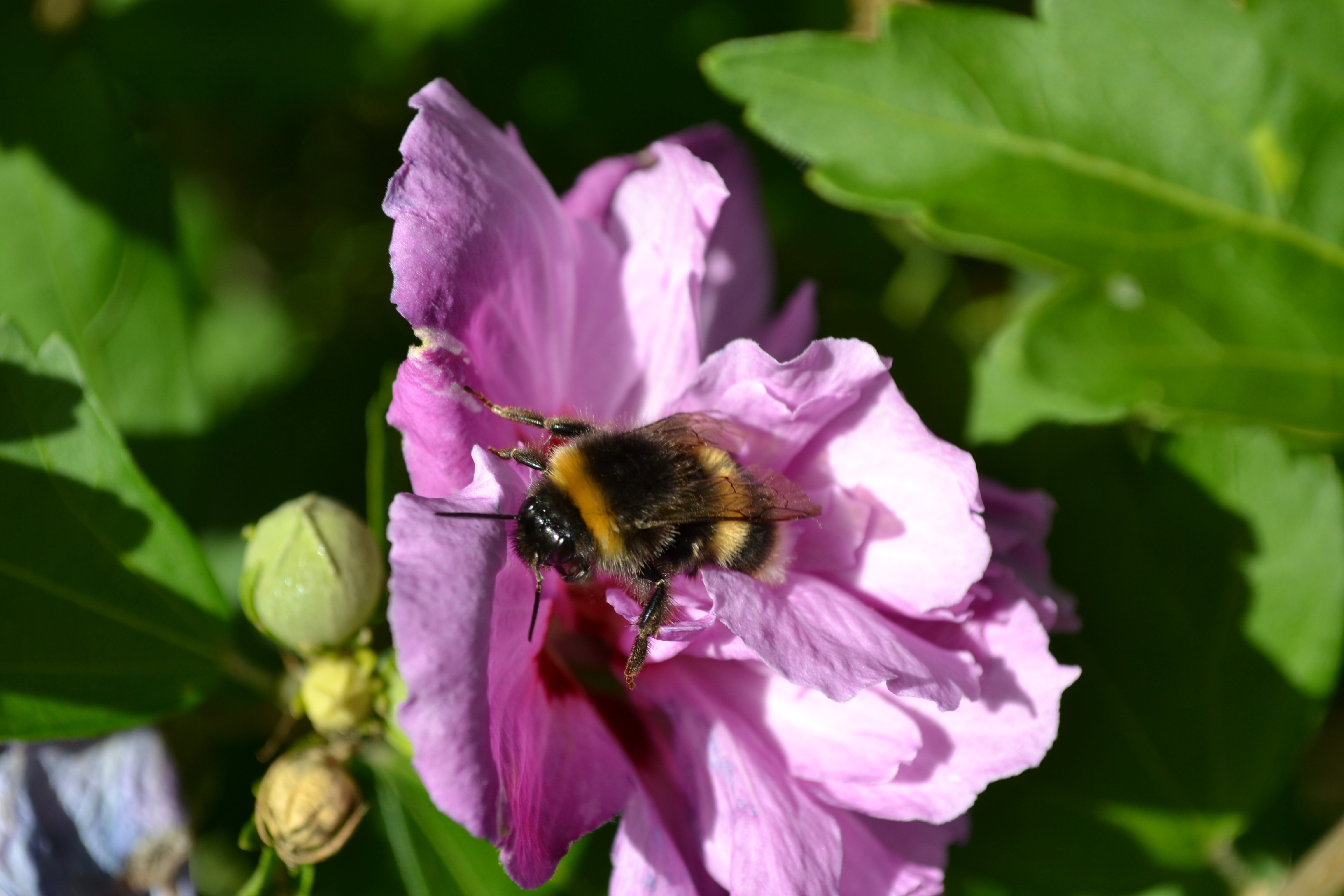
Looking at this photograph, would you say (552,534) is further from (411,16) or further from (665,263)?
(411,16)

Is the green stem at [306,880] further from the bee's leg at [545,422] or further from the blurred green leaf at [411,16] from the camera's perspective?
the blurred green leaf at [411,16]

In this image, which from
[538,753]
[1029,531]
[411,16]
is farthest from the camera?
[411,16]

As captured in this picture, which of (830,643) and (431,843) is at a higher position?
(830,643)

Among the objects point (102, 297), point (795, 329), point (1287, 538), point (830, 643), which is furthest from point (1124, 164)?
point (102, 297)

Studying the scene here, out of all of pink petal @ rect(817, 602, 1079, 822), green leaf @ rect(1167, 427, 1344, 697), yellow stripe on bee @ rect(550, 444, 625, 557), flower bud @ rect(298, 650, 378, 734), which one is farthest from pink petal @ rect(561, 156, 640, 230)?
green leaf @ rect(1167, 427, 1344, 697)

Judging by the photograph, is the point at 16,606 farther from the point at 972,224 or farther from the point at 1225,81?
the point at 1225,81

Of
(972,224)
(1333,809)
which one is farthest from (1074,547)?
(1333,809)
